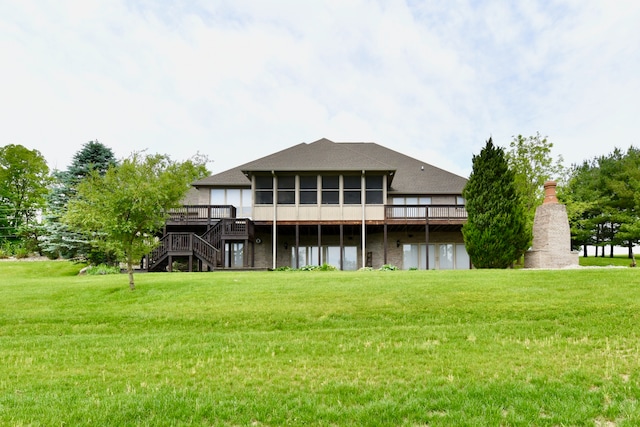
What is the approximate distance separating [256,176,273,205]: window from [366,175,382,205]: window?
578cm

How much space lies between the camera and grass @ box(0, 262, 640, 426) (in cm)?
460

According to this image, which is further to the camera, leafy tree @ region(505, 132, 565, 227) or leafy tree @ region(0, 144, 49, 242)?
leafy tree @ region(0, 144, 49, 242)

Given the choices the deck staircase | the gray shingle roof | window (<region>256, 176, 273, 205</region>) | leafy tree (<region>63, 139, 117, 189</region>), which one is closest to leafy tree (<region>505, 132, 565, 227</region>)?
the gray shingle roof

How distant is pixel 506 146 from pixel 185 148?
37.4 meters

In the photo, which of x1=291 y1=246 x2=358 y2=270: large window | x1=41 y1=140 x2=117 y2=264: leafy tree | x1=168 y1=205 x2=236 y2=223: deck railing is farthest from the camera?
x1=291 y1=246 x2=358 y2=270: large window

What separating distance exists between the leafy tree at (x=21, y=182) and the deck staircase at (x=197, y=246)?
28639mm

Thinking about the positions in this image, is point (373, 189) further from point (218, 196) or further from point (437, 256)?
point (218, 196)

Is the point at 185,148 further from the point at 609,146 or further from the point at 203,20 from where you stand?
the point at 609,146

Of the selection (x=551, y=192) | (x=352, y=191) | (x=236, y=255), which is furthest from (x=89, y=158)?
(x=551, y=192)

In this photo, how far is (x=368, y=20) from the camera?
16.5m

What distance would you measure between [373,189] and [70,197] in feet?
65.4

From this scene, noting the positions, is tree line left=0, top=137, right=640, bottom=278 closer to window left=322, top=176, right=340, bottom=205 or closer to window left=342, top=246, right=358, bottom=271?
window left=322, top=176, right=340, bottom=205

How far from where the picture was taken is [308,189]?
24328mm

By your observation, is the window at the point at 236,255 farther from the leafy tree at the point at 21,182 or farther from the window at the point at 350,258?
the leafy tree at the point at 21,182
